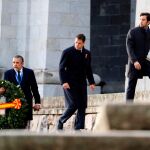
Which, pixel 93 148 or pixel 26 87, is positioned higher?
pixel 93 148

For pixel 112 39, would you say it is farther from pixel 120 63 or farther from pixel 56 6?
pixel 56 6

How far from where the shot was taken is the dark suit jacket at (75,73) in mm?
13273

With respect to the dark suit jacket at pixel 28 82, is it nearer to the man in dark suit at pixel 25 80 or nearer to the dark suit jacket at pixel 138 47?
the man in dark suit at pixel 25 80

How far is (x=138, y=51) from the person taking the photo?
43.1 ft

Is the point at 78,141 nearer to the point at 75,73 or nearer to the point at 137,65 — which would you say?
Answer: the point at 137,65

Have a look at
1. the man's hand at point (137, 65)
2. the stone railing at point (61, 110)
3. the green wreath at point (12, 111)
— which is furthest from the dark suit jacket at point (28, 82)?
the man's hand at point (137, 65)

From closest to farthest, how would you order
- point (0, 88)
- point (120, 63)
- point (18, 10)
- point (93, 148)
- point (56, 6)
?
point (93, 148)
point (0, 88)
point (56, 6)
point (18, 10)
point (120, 63)

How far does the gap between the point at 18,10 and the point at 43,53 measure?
189cm

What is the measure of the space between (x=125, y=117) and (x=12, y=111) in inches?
416

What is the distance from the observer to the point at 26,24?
21578mm

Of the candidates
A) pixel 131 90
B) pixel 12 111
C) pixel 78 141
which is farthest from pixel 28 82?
pixel 78 141

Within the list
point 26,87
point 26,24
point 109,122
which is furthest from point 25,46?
point 109,122

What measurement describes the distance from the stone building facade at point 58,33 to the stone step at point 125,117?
55.0ft

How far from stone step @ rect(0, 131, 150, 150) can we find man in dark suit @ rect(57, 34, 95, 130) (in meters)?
10.3
